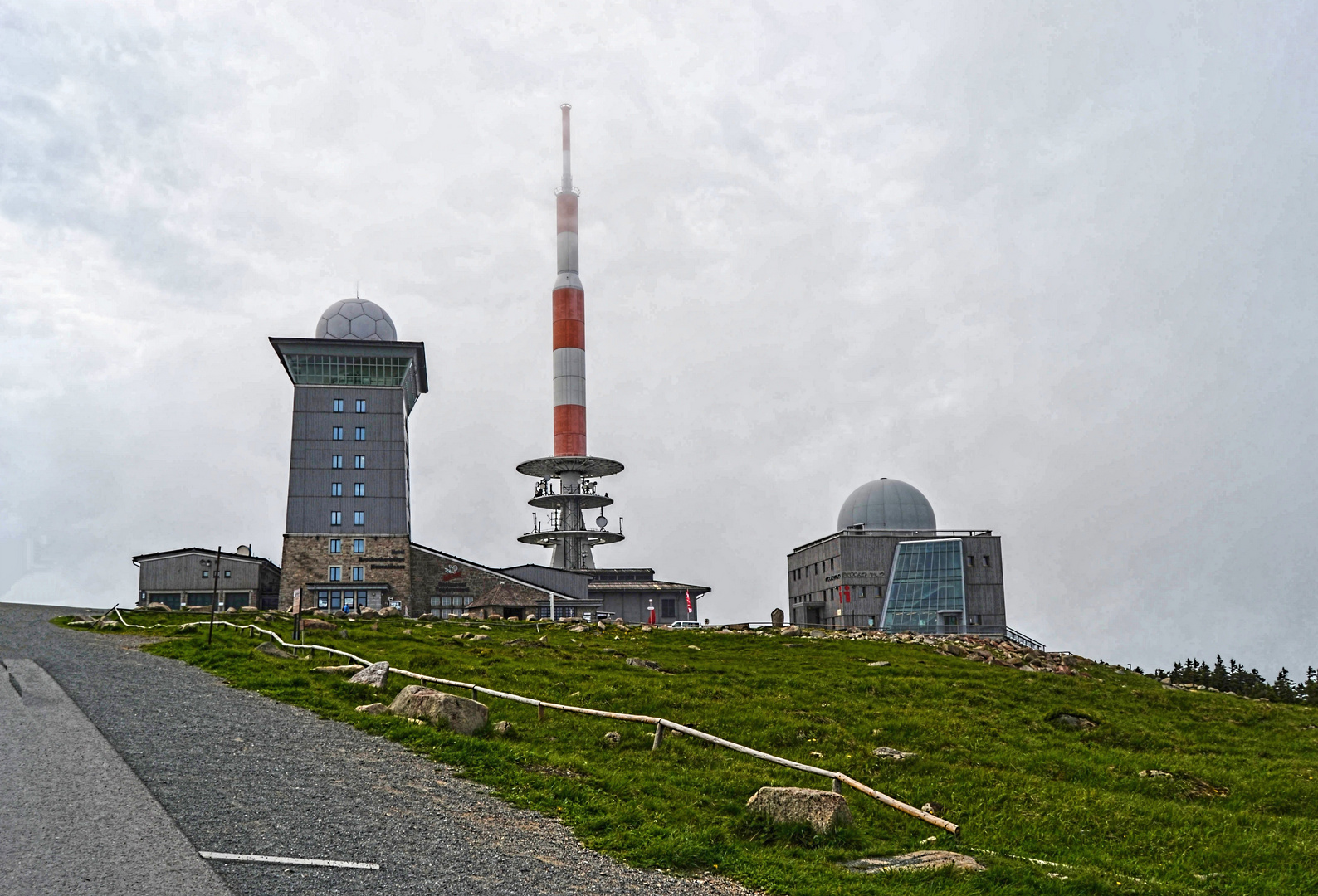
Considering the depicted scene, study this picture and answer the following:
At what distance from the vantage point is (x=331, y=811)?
1295 cm

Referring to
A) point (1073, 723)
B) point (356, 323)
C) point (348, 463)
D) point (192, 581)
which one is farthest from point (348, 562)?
point (1073, 723)

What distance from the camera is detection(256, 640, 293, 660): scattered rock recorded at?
29938 mm

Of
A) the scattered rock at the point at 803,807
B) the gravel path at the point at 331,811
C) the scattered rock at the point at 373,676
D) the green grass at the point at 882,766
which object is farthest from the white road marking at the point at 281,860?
the scattered rock at the point at 373,676

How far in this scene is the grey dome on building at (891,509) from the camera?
9244 centimetres

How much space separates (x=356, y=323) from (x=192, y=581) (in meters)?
25.0

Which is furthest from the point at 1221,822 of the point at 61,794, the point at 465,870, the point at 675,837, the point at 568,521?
the point at 568,521

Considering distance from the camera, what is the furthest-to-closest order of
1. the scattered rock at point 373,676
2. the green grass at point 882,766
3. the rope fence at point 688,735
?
the scattered rock at point 373,676, the rope fence at point 688,735, the green grass at point 882,766

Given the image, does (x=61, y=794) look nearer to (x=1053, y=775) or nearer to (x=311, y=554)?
(x=1053, y=775)

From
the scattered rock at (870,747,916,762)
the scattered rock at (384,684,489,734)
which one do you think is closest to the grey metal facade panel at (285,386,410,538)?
the scattered rock at (384,684,489,734)

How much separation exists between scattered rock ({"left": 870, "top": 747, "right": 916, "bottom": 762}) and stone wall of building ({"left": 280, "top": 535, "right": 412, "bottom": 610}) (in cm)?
6445

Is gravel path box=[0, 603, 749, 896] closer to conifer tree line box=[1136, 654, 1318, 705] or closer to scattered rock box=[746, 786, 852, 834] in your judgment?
scattered rock box=[746, 786, 852, 834]

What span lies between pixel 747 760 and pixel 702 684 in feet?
33.0

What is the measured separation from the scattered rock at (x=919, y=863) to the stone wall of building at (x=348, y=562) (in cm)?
7051

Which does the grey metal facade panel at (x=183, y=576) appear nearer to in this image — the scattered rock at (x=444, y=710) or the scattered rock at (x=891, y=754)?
the scattered rock at (x=444, y=710)
